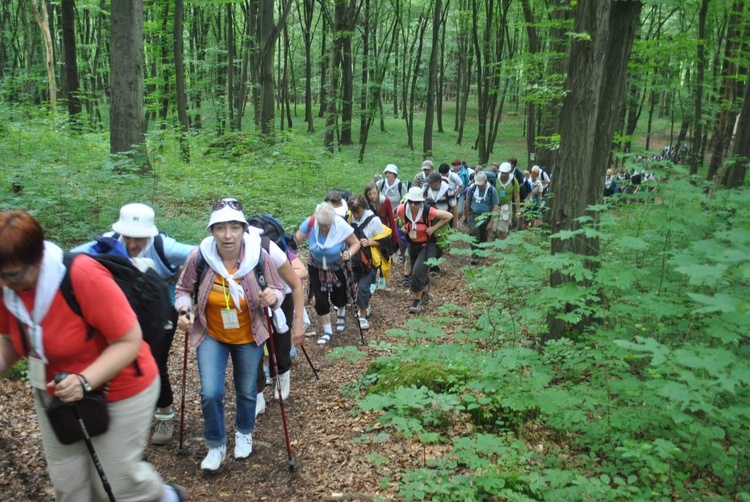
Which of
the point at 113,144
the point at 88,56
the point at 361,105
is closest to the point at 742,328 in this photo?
the point at 113,144

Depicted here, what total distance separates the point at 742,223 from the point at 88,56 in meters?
40.8

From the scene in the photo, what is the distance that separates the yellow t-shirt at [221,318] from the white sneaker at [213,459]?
95 cm

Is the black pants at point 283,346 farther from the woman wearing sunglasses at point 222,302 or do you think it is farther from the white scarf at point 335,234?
the white scarf at point 335,234

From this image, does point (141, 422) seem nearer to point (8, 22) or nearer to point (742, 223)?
point (742, 223)

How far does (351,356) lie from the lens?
190 inches

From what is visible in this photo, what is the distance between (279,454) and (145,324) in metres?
2.33

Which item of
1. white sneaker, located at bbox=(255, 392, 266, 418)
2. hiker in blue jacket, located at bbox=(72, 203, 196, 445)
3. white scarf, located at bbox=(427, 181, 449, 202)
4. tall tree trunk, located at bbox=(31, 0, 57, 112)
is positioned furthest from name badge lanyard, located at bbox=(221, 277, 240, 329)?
tall tree trunk, located at bbox=(31, 0, 57, 112)

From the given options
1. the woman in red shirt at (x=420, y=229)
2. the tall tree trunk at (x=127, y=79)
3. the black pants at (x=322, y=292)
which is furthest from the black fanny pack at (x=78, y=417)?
the tall tree trunk at (x=127, y=79)

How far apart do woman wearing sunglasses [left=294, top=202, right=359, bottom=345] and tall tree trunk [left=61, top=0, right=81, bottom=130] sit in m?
9.30

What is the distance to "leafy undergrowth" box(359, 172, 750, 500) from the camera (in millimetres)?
3090

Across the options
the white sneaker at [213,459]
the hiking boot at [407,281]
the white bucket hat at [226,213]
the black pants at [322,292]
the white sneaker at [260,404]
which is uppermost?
the white bucket hat at [226,213]

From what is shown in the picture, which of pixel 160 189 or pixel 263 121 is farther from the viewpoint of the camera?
pixel 263 121

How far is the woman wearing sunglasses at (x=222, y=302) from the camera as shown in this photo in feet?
12.3

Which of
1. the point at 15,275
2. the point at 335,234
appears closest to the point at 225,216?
the point at 15,275
